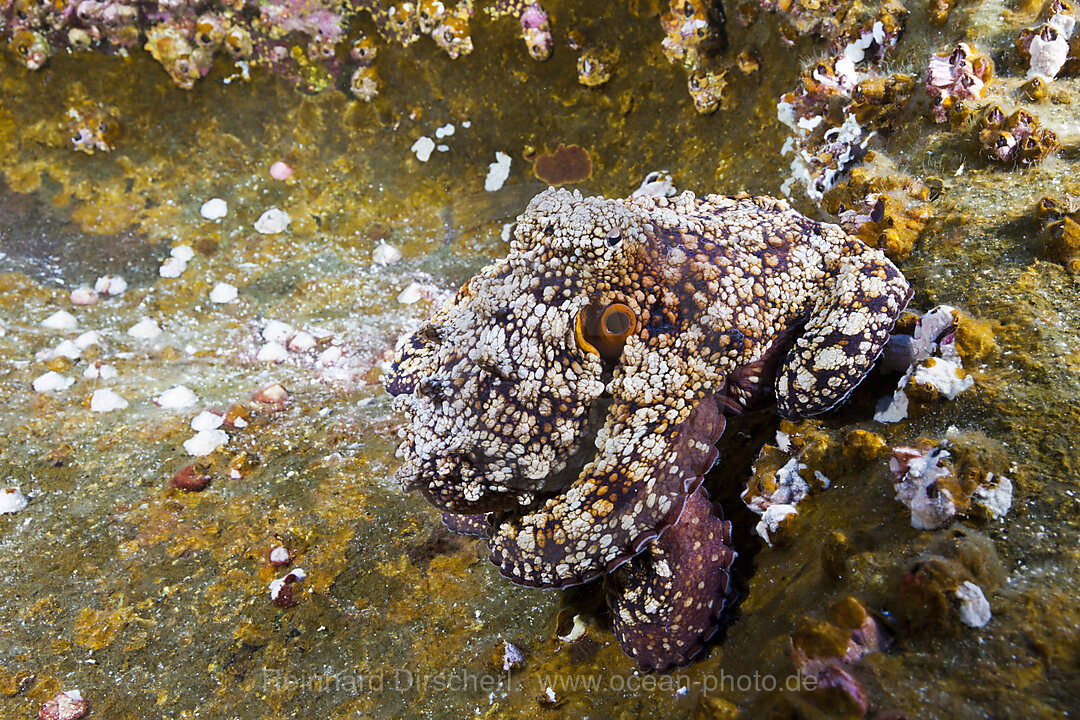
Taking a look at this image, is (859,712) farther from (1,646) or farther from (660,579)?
(1,646)

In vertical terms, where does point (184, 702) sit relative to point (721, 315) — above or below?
below

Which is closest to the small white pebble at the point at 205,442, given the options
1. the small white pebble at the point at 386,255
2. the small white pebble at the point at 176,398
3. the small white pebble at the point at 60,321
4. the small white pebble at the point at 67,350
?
the small white pebble at the point at 176,398

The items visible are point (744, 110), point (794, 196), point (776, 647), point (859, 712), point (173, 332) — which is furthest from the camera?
point (173, 332)

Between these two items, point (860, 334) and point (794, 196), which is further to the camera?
point (794, 196)

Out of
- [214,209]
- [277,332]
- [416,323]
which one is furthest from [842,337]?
[214,209]

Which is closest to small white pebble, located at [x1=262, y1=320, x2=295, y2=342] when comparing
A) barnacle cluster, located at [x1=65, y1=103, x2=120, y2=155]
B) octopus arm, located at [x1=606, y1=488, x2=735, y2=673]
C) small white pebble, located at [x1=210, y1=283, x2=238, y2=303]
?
small white pebble, located at [x1=210, y1=283, x2=238, y2=303]

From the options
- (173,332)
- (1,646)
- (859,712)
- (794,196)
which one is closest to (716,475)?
(859,712)

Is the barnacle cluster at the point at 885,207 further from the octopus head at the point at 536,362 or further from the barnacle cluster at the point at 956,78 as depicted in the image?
the octopus head at the point at 536,362

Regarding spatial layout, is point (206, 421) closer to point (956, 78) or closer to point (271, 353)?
point (271, 353)
